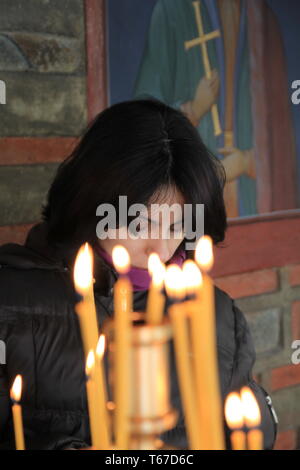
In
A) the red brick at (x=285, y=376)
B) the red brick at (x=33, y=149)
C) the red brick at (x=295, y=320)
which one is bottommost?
the red brick at (x=285, y=376)

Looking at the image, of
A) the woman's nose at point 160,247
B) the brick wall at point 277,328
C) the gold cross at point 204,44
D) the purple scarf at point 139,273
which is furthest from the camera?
the brick wall at point 277,328

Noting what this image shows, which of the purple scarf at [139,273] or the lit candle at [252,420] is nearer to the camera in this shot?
the lit candle at [252,420]

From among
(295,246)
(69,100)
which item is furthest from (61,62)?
(295,246)

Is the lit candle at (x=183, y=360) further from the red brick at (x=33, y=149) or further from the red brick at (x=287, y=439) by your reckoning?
the red brick at (x=287, y=439)

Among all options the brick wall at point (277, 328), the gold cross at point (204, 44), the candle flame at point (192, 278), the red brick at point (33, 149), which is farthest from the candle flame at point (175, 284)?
the brick wall at point (277, 328)

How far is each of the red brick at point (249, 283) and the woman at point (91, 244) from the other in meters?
0.92

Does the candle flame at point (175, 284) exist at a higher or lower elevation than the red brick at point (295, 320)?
higher

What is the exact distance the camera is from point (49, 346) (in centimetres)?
125

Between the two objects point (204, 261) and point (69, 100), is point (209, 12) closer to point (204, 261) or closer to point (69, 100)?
point (69, 100)

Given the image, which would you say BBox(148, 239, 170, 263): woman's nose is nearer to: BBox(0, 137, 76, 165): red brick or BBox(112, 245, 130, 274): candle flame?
BBox(112, 245, 130, 274): candle flame

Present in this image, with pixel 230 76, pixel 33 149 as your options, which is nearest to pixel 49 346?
pixel 33 149

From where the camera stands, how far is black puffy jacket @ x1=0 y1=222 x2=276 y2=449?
1.21 meters

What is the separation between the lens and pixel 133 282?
1.33 m

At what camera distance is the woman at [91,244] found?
3.90ft
